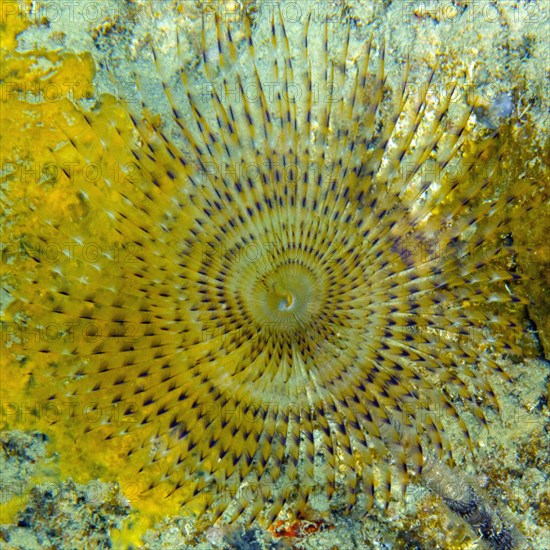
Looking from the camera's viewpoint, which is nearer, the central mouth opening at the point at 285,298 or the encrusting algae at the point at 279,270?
the encrusting algae at the point at 279,270

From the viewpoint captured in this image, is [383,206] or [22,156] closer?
[383,206]

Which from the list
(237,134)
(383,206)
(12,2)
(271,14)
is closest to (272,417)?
(383,206)

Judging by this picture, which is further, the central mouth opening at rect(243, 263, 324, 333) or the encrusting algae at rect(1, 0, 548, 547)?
the central mouth opening at rect(243, 263, 324, 333)

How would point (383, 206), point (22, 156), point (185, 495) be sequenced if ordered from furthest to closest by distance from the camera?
1. point (185, 495)
2. point (22, 156)
3. point (383, 206)

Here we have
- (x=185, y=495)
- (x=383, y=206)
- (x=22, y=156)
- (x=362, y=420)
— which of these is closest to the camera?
(x=383, y=206)

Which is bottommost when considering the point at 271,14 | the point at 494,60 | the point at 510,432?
the point at 510,432

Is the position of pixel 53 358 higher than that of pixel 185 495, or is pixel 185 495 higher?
pixel 53 358

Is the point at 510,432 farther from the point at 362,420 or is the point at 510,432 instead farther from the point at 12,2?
the point at 12,2

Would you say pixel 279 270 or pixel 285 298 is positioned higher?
pixel 279 270
